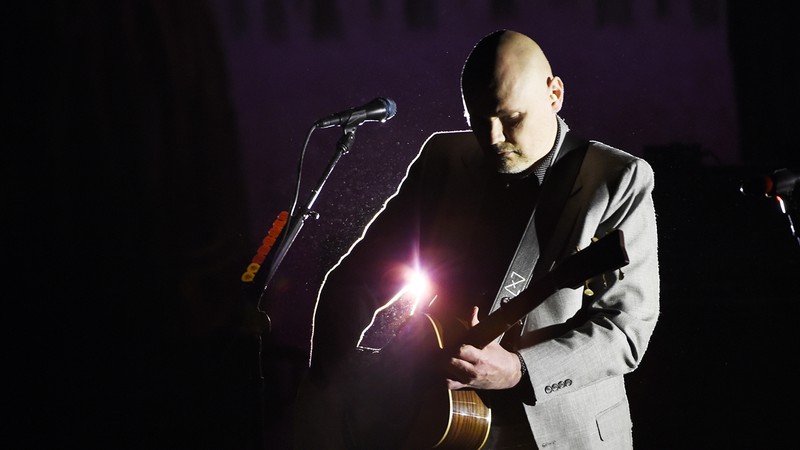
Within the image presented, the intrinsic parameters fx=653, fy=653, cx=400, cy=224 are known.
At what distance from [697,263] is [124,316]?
2.95 meters

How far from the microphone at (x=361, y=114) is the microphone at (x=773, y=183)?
1235 mm

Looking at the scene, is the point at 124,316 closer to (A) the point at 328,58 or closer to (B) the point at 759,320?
(A) the point at 328,58

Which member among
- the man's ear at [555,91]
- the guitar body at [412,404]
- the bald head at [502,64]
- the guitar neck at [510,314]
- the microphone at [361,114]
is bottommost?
the guitar body at [412,404]

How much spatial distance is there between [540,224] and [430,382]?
50 centimetres

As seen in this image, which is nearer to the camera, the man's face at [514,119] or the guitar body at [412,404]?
the guitar body at [412,404]

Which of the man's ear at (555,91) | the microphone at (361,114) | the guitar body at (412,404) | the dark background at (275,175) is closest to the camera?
the guitar body at (412,404)

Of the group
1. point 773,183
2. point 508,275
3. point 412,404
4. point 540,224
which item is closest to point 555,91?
point 540,224

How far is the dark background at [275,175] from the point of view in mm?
2922

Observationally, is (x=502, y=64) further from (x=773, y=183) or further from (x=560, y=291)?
(x=773, y=183)

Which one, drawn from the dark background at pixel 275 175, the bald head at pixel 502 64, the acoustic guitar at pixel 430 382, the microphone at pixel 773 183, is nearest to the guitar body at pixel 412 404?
the acoustic guitar at pixel 430 382

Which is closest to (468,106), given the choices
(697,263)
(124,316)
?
(697,263)

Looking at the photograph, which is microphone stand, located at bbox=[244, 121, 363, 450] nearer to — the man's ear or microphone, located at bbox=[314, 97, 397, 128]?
microphone, located at bbox=[314, 97, 397, 128]

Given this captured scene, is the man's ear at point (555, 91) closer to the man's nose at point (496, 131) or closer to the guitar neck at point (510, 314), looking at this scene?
the man's nose at point (496, 131)

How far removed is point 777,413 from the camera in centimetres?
280
